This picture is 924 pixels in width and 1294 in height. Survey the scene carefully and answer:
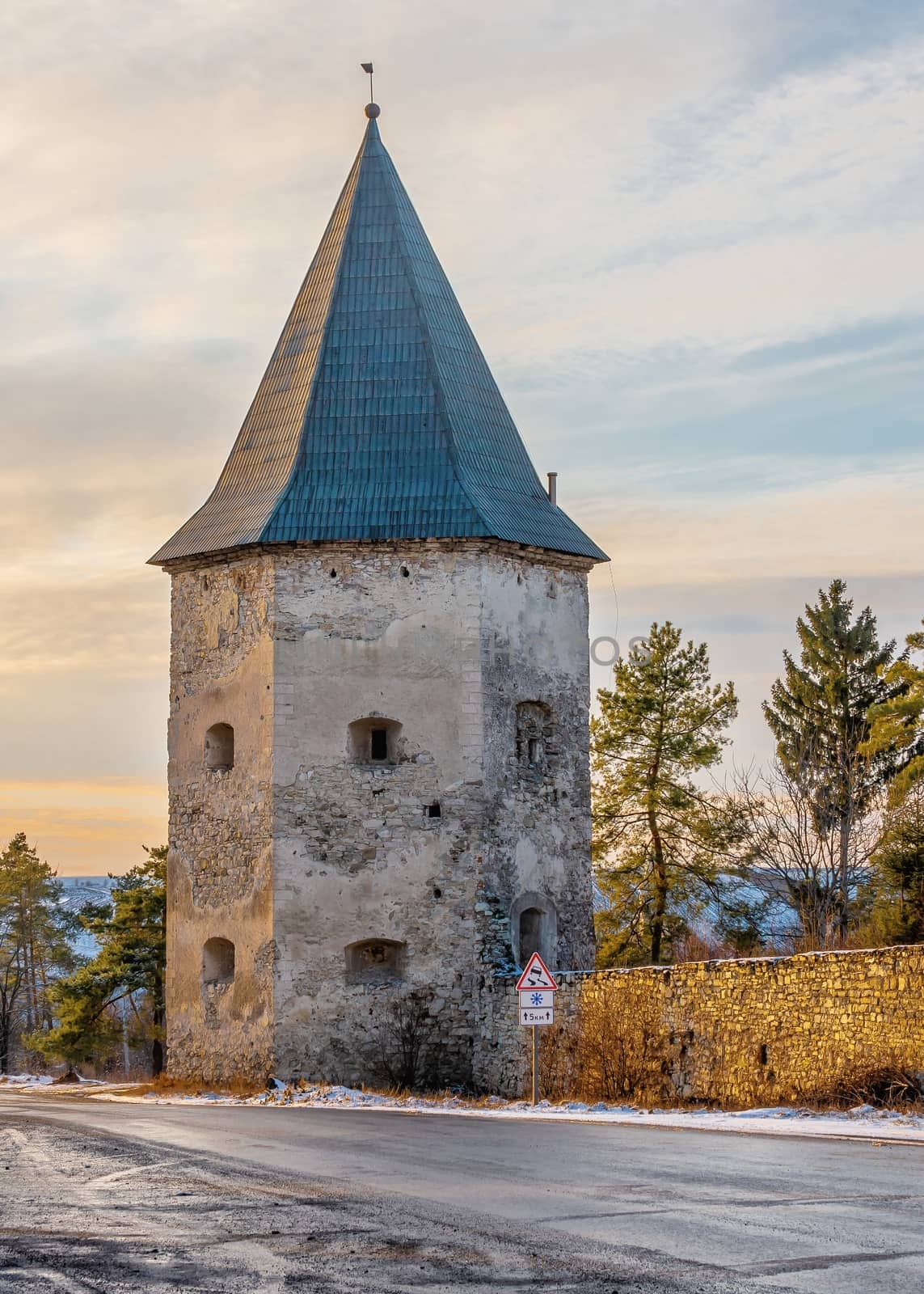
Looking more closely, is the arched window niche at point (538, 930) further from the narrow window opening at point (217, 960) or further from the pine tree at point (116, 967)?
the pine tree at point (116, 967)

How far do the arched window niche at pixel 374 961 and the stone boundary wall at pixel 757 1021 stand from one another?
3.33 metres

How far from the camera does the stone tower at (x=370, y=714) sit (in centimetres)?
2416

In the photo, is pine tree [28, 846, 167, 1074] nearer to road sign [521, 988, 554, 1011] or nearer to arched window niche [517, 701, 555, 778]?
arched window niche [517, 701, 555, 778]

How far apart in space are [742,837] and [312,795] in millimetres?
14253

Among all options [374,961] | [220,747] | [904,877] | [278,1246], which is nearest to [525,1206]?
[278,1246]

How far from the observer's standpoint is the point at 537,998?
61.9ft

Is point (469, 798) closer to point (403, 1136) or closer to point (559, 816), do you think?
point (559, 816)

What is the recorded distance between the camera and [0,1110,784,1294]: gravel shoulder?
22.1 feet

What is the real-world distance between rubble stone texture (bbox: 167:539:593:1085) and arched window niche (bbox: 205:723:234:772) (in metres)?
0.13

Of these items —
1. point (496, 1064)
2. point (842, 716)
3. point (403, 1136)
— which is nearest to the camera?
point (403, 1136)

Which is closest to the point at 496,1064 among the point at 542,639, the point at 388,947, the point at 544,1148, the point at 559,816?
the point at 388,947

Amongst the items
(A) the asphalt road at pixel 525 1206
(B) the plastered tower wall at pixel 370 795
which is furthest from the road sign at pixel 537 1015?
(B) the plastered tower wall at pixel 370 795

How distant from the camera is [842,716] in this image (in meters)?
39.6

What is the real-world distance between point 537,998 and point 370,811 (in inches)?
241
